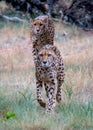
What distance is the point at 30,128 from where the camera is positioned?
800cm

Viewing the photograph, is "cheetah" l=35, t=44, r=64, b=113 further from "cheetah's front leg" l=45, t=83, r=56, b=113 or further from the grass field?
the grass field

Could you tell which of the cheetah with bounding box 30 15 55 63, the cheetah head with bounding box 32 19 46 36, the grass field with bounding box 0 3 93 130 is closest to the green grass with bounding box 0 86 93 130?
the grass field with bounding box 0 3 93 130

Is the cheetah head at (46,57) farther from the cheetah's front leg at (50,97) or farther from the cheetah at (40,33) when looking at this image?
the cheetah at (40,33)

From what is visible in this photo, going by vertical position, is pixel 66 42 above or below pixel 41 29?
below

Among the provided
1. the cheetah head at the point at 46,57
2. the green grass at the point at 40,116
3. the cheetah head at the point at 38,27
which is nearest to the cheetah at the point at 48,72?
the cheetah head at the point at 46,57

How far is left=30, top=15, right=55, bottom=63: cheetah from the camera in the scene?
1068 centimetres

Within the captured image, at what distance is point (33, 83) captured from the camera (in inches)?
472

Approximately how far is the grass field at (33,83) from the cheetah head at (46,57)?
62cm

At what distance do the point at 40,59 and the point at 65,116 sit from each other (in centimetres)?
113

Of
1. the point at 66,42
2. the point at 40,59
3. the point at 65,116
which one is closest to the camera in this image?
the point at 65,116

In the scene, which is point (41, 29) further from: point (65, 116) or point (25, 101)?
point (65, 116)

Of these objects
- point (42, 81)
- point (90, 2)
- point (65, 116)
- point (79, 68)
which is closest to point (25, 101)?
point (42, 81)

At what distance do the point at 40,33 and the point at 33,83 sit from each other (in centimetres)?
146

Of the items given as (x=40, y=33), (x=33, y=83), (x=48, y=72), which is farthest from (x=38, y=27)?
(x=33, y=83)
